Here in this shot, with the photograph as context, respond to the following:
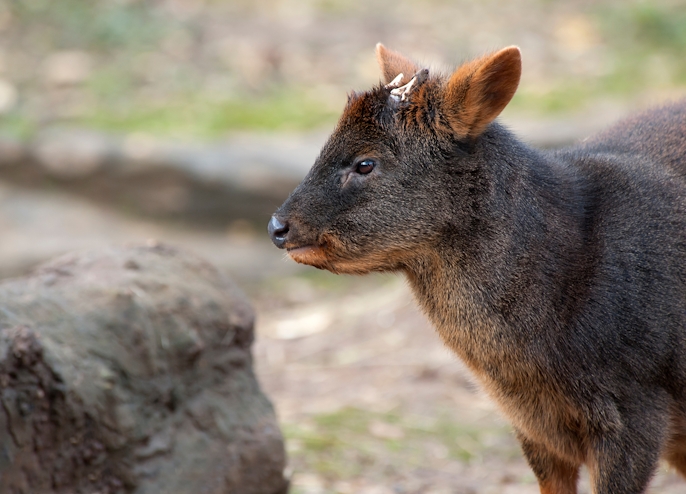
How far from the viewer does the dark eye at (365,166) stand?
4020 mm

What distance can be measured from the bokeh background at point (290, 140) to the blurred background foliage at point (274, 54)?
32mm

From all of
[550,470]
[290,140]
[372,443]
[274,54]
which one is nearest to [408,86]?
[550,470]

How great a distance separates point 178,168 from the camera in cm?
1056

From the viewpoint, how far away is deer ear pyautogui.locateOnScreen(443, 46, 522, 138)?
3.75 m

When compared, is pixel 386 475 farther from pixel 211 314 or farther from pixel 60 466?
pixel 60 466

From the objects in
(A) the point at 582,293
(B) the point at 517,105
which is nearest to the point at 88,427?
(A) the point at 582,293

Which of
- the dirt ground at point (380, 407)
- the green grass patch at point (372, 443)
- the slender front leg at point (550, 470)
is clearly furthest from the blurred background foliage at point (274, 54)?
the slender front leg at point (550, 470)

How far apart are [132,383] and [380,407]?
2.72 m

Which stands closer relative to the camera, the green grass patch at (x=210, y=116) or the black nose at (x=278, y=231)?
the black nose at (x=278, y=231)

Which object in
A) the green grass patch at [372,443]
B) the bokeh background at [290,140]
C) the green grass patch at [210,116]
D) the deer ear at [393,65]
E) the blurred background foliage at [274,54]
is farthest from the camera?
the blurred background foliage at [274,54]

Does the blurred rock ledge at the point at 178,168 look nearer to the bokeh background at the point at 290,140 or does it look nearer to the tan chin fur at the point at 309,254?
the bokeh background at the point at 290,140

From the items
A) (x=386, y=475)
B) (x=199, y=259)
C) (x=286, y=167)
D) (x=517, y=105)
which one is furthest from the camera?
(x=517, y=105)

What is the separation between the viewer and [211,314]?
4.94 metres

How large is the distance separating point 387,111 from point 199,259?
5.65ft
